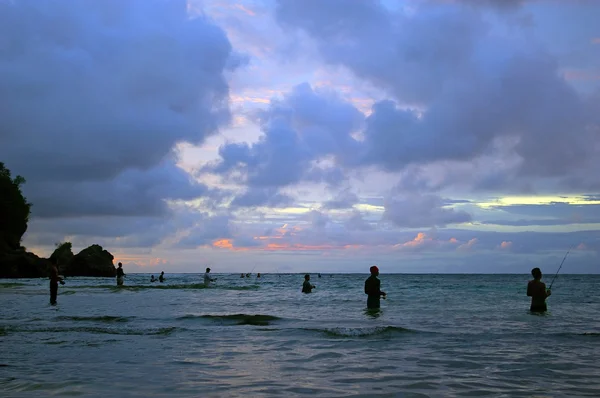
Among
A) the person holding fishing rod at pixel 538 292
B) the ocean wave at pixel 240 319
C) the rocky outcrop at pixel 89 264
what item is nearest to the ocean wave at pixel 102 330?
the ocean wave at pixel 240 319

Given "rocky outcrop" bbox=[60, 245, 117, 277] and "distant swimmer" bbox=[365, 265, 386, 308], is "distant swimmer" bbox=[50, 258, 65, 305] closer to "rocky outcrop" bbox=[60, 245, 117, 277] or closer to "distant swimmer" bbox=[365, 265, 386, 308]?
"distant swimmer" bbox=[365, 265, 386, 308]

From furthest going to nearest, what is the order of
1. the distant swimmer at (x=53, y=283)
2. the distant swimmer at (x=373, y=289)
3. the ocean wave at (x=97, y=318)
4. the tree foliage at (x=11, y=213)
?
the tree foliage at (x=11, y=213), the distant swimmer at (x=53, y=283), the distant swimmer at (x=373, y=289), the ocean wave at (x=97, y=318)

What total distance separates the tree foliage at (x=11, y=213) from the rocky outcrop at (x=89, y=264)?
1270 centimetres

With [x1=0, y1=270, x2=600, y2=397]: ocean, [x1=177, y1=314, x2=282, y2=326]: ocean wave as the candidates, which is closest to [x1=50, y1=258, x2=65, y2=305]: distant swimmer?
[x1=0, y1=270, x2=600, y2=397]: ocean

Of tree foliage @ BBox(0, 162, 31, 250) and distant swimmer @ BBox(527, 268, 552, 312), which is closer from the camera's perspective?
distant swimmer @ BBox(527, 268, 552, 312)

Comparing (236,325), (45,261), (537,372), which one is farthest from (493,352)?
(45,261)

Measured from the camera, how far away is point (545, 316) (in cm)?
1920

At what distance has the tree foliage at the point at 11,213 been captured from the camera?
80062mm

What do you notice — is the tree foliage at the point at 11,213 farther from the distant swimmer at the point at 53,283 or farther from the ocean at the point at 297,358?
the ocean at the point at 297,358

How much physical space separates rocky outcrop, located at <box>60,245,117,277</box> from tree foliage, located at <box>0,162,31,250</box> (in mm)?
12705

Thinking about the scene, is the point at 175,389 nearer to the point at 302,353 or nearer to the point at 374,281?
the point at 302,353

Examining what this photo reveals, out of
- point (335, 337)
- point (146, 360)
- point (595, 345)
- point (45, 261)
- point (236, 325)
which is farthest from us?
point (45, 261)

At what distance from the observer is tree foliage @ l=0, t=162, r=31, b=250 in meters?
80.1

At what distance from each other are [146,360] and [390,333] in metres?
6.87
